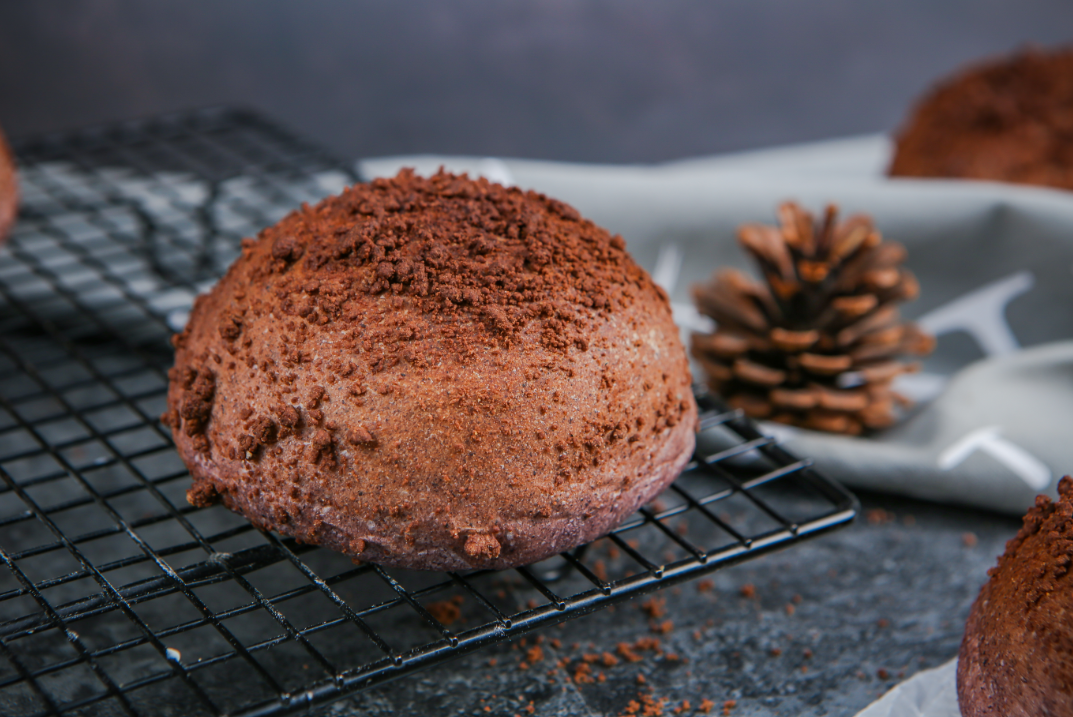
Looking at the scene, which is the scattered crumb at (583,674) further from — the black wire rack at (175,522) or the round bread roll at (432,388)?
the round bread roll at (432,388)

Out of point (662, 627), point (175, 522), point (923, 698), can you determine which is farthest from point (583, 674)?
point (175, 522)

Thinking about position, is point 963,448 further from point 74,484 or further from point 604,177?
point 74,484

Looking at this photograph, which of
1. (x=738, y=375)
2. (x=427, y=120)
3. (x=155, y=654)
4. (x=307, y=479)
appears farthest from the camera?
Answer: (x=427, y=120)

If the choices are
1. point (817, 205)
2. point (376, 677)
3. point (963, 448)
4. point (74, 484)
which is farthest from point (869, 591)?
point (74, 484)

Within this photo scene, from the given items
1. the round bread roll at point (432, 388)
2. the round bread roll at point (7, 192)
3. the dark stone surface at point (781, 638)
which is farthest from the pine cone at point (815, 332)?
the round bread roll at point (7, 192)

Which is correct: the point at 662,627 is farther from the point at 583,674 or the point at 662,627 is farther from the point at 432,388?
the point at 432,388

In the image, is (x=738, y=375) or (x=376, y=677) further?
(x=738, y=375)

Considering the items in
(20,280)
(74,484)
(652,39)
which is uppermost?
(652,39)

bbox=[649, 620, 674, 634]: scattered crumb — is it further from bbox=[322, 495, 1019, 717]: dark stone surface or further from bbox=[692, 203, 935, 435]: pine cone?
bbox=[692, 203, 935, 435]: pine cone
